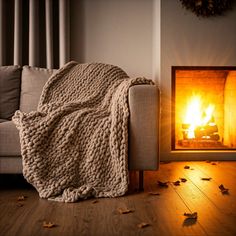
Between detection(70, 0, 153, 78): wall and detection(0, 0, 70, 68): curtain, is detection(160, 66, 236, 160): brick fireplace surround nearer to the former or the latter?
detection(70, 0, 153, 78): wall

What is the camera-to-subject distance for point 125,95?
1.90 meters

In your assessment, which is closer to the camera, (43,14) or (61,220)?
(61,220)

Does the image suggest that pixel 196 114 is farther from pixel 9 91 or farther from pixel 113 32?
pixel 9 91

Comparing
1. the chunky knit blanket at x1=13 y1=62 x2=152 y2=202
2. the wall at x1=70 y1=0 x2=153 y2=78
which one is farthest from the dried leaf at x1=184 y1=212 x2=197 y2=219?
the wall at x1=70 y1=0 x2=153 y2=78

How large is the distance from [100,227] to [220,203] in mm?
660

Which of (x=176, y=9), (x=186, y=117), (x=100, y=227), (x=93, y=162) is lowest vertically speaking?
(x=100, y=227)

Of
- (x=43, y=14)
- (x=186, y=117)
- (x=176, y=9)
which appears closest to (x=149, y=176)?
(x=186, y=117)

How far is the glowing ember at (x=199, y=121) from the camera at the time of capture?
3.24 metres

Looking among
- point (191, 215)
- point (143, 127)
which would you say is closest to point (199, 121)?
point (143, 127)

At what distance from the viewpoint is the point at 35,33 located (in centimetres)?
310

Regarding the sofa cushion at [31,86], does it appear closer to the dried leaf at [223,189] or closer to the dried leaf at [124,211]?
the dried leaf at [124,211]

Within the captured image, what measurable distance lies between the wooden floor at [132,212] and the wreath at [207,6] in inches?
57.9

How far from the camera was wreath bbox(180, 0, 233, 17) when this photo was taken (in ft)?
9.59

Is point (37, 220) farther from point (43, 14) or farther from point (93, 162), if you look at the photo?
point (43, 14)
